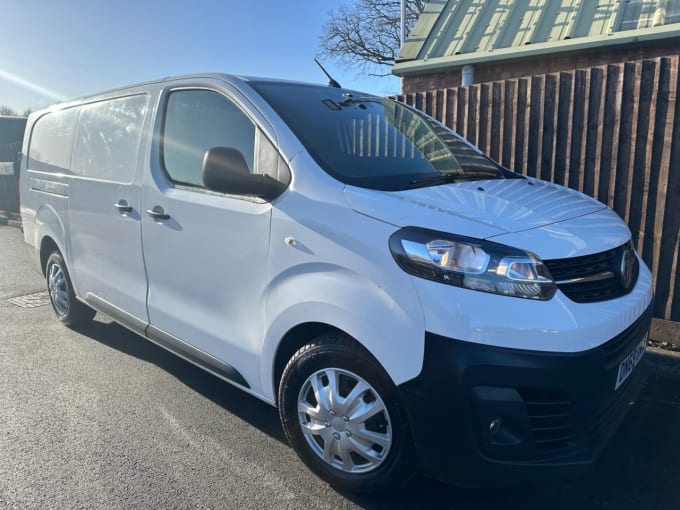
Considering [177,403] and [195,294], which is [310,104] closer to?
[195,294]

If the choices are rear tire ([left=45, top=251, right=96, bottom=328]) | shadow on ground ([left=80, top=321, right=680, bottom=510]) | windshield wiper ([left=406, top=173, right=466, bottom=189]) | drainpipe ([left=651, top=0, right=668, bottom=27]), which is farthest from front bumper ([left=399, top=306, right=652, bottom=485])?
drainpipe ([left=651, top=0, right=668, bottom=27])

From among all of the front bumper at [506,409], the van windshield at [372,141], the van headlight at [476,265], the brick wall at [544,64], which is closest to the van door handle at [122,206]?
the van windshield at [372,141]

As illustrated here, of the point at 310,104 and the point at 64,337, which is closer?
the point at 310,104

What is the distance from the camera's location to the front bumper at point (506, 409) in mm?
1957

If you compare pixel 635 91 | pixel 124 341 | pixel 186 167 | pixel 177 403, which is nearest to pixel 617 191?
pixel 635 91

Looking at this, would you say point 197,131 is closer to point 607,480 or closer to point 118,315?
point 118,315

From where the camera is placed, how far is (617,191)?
4383 mm

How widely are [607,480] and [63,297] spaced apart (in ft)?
14.9

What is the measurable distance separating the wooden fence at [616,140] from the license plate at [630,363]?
1987 mm

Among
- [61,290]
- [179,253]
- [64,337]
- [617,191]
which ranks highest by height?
[617,191]

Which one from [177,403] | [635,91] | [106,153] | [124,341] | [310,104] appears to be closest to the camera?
[310,104]

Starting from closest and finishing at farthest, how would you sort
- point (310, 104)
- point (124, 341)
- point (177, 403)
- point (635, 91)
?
1. point (310, 104)
2. point (177, 403)
3. point (635, 91)
4. point (124, 341)

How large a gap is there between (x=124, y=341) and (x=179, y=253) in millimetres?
1959

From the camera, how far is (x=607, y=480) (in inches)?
104
